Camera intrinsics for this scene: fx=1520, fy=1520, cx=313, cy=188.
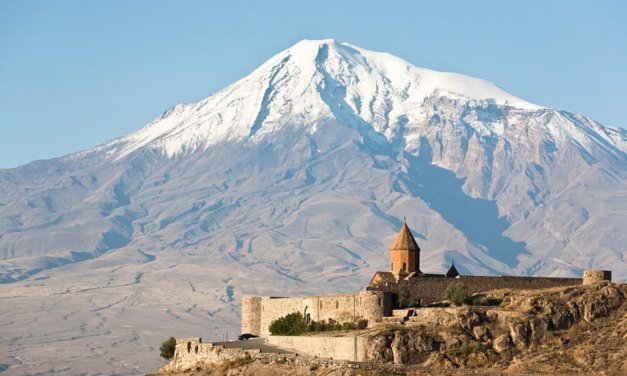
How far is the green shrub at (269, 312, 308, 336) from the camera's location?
258 ft

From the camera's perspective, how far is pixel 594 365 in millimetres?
65500

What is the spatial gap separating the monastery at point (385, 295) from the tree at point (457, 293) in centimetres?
92

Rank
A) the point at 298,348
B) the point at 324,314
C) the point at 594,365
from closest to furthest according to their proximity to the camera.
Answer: the point at 594,365, the point at 298,348, the point at 324,314

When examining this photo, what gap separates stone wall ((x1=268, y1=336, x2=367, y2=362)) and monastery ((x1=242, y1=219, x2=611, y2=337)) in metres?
4.38

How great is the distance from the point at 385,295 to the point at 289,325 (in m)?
6.79

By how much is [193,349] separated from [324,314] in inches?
333

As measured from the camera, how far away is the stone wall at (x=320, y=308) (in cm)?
7519

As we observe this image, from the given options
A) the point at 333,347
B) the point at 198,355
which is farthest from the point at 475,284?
the point at 198,355

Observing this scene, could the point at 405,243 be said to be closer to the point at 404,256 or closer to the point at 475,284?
the point at 404,256

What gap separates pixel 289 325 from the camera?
7981 centimetres

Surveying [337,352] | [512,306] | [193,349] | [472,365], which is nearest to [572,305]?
[512,306]

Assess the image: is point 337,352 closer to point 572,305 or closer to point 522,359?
point 522,359

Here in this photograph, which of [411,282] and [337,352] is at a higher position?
[411,282]

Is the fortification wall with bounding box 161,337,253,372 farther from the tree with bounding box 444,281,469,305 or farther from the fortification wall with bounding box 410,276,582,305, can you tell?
the tree with bounding box 444,281,469,305
